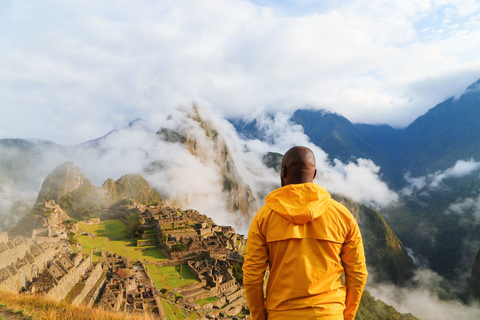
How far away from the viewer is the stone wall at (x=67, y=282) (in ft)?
50.1

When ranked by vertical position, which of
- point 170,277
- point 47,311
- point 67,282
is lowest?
point 170,277

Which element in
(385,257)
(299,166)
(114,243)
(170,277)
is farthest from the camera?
(385,257)

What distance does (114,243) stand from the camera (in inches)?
1422

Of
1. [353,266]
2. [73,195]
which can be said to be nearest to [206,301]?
[353,266]

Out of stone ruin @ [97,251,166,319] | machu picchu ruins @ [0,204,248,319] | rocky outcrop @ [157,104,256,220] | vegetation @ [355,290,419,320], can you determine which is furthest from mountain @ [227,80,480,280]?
stone ruin @ [97,251,166,319]

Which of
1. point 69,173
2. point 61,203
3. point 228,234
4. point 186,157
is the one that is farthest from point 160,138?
point 228,234

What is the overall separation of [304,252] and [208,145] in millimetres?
152860

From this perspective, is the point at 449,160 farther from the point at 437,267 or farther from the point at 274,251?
the point at 274,251

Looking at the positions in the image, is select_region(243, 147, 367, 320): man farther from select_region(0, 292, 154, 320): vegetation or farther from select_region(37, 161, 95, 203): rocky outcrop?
select_region(37, 161, 95, 203): rocky outcrop

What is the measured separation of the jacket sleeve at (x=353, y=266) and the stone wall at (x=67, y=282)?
1634cm

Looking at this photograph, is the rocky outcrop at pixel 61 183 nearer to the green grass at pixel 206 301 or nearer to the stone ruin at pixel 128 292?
the stone ruin at pixel 128 292

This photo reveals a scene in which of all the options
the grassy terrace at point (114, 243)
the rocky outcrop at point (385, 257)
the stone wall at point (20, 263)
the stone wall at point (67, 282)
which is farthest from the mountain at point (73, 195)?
the rocky outcrop at point (385, 257)

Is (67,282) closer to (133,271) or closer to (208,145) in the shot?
(133,271)

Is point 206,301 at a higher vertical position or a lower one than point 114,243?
lower
